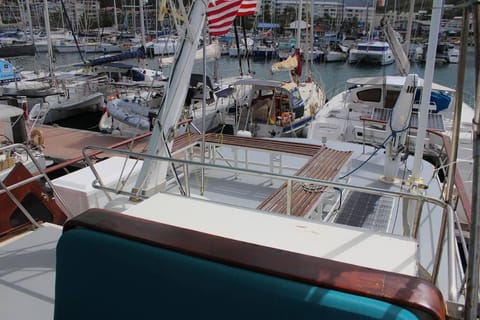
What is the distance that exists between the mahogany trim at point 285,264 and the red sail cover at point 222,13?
407 cm

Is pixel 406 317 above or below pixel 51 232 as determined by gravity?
above

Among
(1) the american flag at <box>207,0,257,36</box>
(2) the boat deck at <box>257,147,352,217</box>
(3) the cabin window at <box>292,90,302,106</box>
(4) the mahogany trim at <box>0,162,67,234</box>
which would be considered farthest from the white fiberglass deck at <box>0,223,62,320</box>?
(3) the cabin window at <box>292,90,302,106</box>

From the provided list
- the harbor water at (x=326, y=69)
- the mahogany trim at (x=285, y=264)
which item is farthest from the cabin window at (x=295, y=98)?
the harbor water at (x=326, y=69)

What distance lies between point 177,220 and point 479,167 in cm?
210

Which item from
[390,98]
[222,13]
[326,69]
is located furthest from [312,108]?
[326,69]

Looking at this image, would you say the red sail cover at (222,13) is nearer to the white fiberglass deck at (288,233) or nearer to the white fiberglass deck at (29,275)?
the white fiberglass deck at (288,233)

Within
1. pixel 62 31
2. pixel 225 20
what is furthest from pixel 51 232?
pixel 62 31

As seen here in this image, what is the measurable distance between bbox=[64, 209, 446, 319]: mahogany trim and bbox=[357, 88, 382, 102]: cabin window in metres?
12.9

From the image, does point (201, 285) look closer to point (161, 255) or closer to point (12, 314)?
point (161, 255)

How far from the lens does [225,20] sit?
5.76 metres

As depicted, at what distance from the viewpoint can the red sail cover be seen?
18.6ft

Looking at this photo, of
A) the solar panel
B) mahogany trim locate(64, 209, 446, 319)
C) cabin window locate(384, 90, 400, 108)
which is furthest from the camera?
cabin window locate(384, 90, 400, 108)

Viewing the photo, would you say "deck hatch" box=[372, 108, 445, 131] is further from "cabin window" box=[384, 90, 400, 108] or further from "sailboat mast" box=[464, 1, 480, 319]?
"sailboat mast" box=[464, 1, 480, 319]

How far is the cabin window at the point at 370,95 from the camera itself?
1396 centimetres
